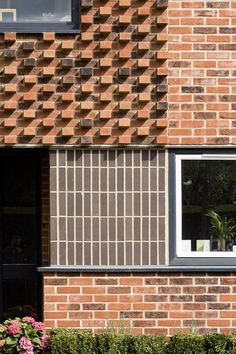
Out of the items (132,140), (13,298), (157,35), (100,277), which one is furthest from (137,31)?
(13,298)

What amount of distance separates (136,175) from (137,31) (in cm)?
156

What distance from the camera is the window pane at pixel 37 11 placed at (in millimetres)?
8883

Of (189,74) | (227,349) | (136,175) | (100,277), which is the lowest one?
(227,349)

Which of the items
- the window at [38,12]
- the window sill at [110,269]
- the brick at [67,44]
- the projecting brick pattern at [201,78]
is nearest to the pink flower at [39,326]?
the window sill at [110,269]

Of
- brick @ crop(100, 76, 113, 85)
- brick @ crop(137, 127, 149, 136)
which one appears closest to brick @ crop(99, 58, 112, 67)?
brick @ crop(100, 76, 113, 85)

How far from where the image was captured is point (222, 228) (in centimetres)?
905

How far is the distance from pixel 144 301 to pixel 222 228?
3.98 ft

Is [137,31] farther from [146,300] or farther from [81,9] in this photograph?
[146,300]

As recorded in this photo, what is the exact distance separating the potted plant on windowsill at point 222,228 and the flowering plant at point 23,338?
7.09ft

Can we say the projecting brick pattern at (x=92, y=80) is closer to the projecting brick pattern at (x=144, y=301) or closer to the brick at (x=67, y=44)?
the brick at (x=67, y=44)

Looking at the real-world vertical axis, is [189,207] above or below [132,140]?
below

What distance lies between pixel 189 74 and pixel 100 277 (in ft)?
7.87

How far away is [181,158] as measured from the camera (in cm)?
885

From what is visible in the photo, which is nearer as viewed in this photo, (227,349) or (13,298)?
(227,349)
